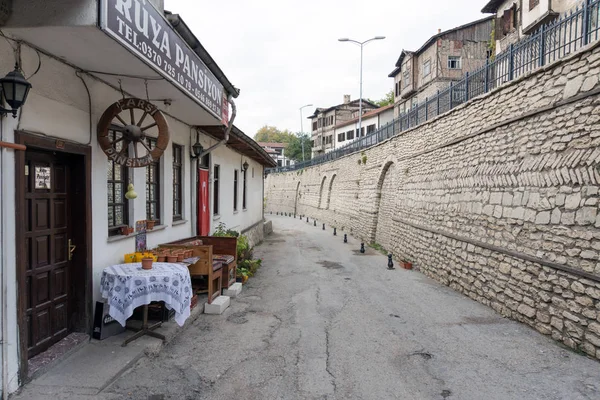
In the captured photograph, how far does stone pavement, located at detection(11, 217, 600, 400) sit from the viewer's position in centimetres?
410

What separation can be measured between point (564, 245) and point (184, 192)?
→ 265 inches

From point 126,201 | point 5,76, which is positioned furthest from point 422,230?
point 5,76

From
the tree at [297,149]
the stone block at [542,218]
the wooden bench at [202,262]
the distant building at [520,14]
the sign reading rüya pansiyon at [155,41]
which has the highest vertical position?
the distant building at [520,14]

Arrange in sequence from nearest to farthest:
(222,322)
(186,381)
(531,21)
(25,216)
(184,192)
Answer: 1. (25,216)
2. (186,381)
3. (222,322)
4. (184,192)
5. (531,21)

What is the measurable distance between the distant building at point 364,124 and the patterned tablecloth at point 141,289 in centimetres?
3623

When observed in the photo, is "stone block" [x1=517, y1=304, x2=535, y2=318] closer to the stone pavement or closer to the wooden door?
the stone pavement

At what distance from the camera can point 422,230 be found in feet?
37.3

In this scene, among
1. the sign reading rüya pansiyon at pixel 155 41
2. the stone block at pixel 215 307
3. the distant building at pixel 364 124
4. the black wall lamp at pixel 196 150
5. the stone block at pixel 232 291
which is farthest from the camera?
the distant building at pixel 364 124

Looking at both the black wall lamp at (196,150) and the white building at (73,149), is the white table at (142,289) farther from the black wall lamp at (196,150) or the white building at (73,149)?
the black wall lamp at (196,150)

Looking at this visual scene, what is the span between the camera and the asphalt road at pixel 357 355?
13.5 feet

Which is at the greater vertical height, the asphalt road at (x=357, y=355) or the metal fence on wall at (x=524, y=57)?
the metal fence on wall at (x=524, y=57)

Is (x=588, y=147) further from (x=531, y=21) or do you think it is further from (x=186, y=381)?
(x=531, y=21)

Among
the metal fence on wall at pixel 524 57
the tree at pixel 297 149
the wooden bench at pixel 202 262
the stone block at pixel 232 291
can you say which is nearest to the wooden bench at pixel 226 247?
the stone block at pixel 232 291

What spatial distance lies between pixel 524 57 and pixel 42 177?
825cm
